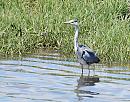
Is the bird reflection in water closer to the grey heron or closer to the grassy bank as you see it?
the grey heron

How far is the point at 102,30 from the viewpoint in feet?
50.7

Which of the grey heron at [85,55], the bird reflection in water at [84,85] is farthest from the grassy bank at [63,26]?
the bird reflection in water at [84,85]

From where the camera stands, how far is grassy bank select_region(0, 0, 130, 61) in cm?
1502

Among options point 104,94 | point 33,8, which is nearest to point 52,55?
point 33,8

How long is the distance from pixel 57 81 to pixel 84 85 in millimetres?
542

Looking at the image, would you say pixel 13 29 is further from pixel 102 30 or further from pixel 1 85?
pixel 1 85

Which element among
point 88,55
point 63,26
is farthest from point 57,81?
point 63,26

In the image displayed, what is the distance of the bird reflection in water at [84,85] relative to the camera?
1126 cm

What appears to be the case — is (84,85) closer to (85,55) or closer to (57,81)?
(57,81)

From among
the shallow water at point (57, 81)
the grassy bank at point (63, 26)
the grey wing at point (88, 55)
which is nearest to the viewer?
the shallow water at point (57, 81)

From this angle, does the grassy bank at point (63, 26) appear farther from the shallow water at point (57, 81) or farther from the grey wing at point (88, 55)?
the grey wing at point (88, 55)

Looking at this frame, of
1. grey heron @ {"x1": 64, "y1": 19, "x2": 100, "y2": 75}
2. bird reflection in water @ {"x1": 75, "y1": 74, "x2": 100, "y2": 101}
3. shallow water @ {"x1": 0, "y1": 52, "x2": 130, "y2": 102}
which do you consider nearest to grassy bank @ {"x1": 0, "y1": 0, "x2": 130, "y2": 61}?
shallow water @ {"x1": 0, "y1": 52, "x2": 130, "y2": 102}

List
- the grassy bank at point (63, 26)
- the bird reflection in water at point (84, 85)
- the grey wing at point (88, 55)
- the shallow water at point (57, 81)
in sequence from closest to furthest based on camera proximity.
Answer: the shallow water at point (57, 81) < the bird reflection in water at point (84, 85) < the grey wing at point (88, 55) < the grassy bank at point (63, 26)

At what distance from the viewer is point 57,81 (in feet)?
40.6
